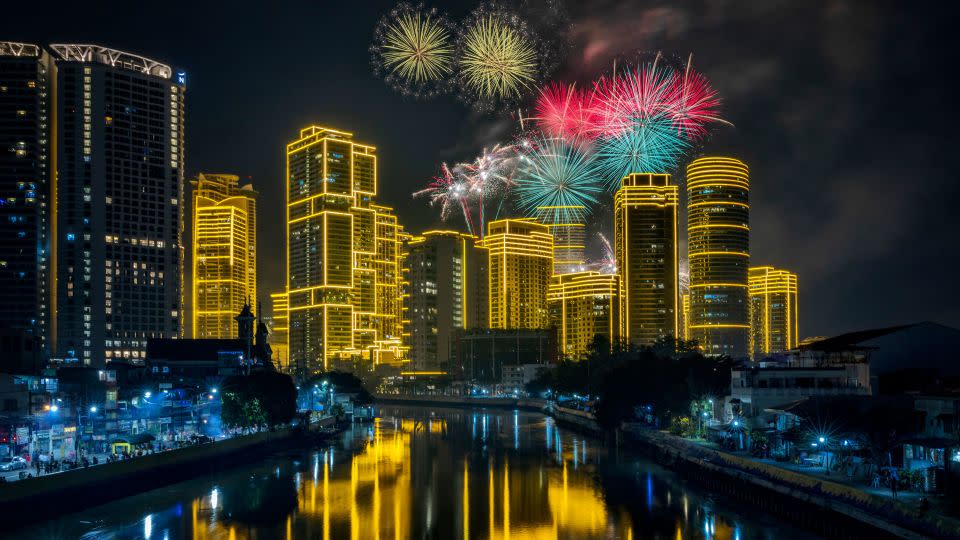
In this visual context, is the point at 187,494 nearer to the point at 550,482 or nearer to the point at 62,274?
the point at 550,482

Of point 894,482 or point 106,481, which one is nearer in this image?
point 894,482

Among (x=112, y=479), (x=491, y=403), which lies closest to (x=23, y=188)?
(x=112, y=479)

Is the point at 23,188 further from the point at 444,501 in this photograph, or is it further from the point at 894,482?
the point at 894,482

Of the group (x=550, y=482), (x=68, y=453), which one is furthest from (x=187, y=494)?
(x=550, y=482)

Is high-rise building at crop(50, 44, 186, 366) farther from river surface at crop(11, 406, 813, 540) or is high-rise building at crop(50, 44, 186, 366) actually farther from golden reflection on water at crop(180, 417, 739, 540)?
golden reflection on water at crop(180, 417, 739, 540)

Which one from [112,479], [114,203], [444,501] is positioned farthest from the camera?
[114,203]
